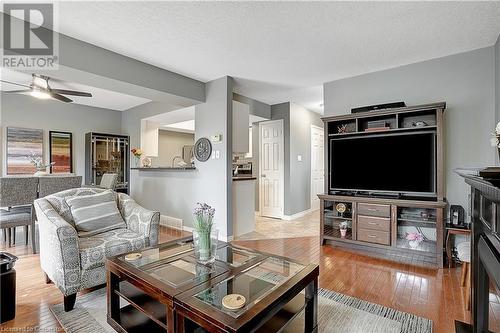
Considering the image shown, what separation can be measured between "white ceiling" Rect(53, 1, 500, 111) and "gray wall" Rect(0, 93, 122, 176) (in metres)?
3.53

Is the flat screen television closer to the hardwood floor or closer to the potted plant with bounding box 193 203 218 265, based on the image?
the hardwood floor

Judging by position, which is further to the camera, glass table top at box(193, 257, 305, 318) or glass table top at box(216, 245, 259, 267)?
glass table top at box(216, 245, 259, 267)

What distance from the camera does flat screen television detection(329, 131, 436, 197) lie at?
9.78ft

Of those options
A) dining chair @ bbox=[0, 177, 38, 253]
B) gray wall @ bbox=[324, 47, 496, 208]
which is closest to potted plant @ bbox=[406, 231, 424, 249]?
gray wall @ bbox=[324, 47, 496, 208]

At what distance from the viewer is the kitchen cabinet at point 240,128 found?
4086mm

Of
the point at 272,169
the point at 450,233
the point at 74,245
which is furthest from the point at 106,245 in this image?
the point at 272,169

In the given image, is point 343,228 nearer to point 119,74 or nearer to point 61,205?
point 61,205

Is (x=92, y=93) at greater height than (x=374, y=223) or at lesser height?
greater

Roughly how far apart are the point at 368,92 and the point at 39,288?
4.49 metres

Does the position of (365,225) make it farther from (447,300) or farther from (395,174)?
(447,300)

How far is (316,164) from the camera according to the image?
6344mm

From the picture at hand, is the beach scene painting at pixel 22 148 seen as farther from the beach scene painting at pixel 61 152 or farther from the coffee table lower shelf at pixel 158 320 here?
the coffee table lower shelf at pixel 158 320

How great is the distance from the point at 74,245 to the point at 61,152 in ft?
15.2

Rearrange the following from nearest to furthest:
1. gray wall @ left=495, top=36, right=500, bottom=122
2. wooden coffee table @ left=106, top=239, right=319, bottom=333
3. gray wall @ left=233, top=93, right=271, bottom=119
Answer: wooden coffee table @ left=106, top=239, right=319, bottom=333, gray wall @ left=495, top=36, right=500, bottom=122, gray wall @ left=233, top=93, right=271, bottom=119
